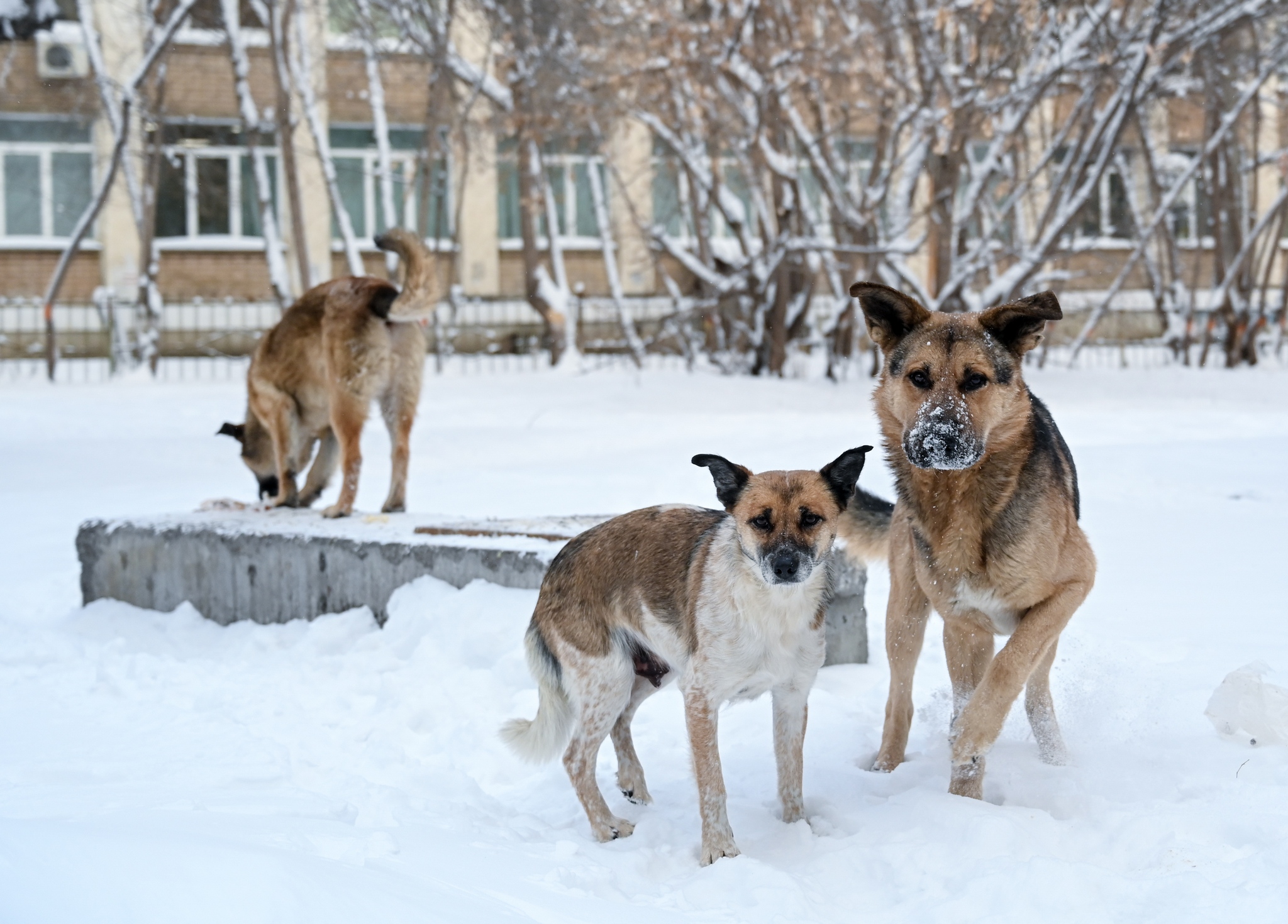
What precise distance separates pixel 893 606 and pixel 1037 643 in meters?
0.67

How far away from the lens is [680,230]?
28.5 metres

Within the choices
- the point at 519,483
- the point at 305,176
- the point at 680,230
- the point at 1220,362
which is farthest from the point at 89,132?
the point at 1220,362

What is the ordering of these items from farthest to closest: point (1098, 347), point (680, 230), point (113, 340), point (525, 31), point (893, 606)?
1. point (680, 230)
2. point (1098, 347)
3. point (113, 340)
4. point (525, 31)
5. point (893, 606)

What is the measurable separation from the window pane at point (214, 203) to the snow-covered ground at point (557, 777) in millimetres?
19124

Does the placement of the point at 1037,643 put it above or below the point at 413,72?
below

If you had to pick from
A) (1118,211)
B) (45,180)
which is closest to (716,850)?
(45,180)

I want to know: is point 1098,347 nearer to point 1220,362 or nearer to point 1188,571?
point 1220,362

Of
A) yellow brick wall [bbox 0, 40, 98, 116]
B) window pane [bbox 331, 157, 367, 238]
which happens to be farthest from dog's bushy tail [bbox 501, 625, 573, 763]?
window pane [bbox 331, 157, 367, 238]

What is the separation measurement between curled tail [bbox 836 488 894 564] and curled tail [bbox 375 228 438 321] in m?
3.23

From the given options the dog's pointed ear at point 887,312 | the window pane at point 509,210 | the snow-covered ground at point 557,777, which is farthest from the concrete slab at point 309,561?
the window pane at point 509,210

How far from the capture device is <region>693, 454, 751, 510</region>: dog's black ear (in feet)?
12.2

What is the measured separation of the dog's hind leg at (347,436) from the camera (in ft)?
23.5

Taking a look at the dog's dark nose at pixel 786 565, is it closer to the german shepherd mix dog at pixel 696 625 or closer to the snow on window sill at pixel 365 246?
the german shepherd mix dog at pixel 696 625

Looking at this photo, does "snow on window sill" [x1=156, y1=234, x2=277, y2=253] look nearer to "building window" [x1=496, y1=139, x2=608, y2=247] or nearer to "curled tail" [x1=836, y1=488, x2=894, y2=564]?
"building window" [x1=496, y1=139, x2=608, y2=247]
